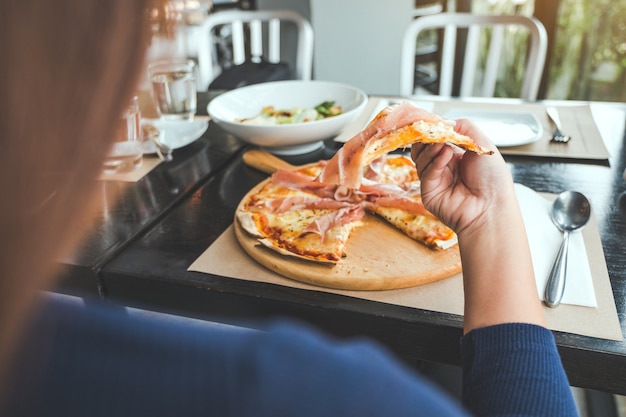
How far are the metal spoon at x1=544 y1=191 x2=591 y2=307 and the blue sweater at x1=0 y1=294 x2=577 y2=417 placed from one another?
0.52m

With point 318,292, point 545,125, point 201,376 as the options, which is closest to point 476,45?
point 545,125

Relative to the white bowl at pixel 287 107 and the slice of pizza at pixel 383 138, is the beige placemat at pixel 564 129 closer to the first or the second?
the white bowl at pixel 287 107

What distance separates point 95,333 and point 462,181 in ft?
2.25

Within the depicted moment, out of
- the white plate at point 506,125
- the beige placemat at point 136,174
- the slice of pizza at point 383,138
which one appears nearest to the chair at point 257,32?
the white plate at point 506,125

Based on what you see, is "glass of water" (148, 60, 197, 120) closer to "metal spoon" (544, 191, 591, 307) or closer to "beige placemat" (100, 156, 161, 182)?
"beige placemat" (100, 156, 161, 182)

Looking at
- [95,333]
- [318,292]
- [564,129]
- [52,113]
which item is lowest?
[318,292]

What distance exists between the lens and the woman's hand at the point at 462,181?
2.72 feet

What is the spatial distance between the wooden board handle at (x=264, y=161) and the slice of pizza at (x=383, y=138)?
339 mm

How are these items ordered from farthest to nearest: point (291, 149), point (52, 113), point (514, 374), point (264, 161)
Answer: point (291, 149), point (264, 161), point (514, 374), point (52, 113)

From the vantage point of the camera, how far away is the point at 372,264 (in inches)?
35.1

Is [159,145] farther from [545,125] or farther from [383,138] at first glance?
[545,125]

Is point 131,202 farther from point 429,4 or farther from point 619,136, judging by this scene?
point 429,4

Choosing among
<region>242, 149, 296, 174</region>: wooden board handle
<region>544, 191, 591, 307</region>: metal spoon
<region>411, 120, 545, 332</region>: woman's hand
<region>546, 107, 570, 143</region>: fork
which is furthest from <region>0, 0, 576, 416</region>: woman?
<region>546, 107, 570, 143</region>: fork

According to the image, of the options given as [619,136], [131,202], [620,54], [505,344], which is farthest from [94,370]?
[620,54]
